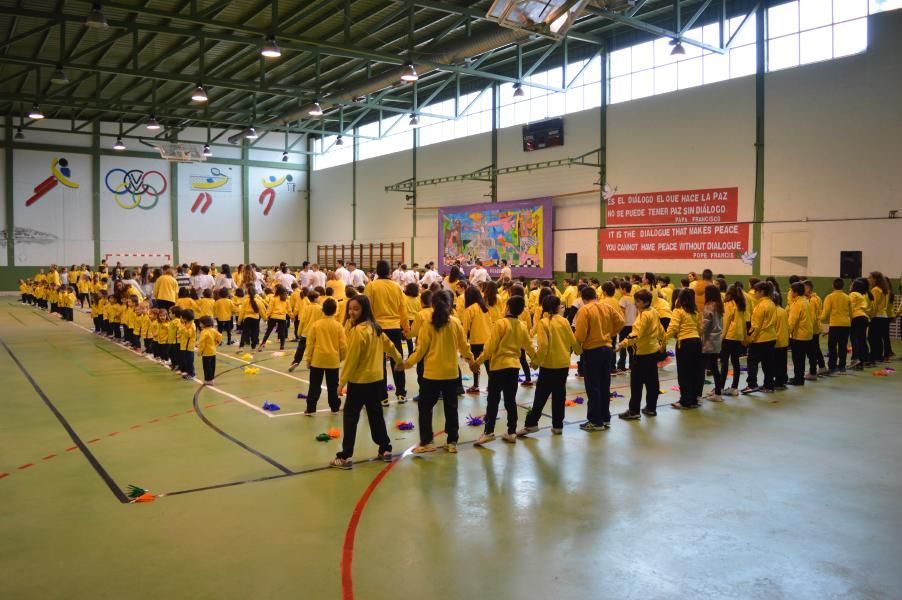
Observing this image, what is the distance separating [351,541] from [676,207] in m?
17.0

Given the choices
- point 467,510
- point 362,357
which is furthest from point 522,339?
point 467,510

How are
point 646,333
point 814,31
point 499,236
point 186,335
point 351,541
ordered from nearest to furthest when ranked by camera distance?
point 351,541
point 646,333
point 186,335
point 814,31
point 499,236

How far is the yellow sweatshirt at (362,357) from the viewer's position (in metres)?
5.84

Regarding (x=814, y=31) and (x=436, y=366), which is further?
(x=814, y=31)

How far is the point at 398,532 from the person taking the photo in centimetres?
451

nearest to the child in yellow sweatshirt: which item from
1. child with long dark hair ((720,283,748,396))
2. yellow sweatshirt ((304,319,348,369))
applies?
yellow sweatshirt ((304,319,348,369))

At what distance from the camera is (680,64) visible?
Answer: 749 inches

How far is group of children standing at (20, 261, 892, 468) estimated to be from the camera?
636 cm

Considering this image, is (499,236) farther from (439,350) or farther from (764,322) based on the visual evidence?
(439,350)

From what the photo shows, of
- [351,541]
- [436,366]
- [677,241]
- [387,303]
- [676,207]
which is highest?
[676,207]

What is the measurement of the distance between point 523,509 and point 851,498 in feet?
8.76

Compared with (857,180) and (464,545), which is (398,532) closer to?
(464,545)

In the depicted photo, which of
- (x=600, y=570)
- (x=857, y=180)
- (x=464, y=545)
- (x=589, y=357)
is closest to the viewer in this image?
(x=600, y=570)

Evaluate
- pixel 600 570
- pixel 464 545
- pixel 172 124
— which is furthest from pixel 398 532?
pixel 172 124
